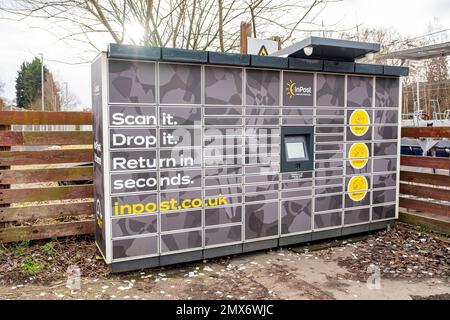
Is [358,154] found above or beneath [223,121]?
beneath

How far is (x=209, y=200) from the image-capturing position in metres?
5.00

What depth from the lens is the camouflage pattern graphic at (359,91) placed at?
5.97m

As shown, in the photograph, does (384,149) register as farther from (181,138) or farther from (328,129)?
(181,138)

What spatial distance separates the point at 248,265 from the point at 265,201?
0.88 meters

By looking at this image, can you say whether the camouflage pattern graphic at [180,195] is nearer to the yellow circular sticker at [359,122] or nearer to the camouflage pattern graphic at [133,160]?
the camouflage pattern graphic at [133,160]

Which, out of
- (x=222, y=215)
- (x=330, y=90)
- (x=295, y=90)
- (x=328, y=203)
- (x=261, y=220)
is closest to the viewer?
(x=222, y=215)

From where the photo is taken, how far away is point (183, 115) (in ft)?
15.7

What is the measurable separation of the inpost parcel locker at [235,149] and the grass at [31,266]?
726 mm

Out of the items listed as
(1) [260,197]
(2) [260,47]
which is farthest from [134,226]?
(2) [260,47]

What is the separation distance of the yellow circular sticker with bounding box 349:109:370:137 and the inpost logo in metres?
0.91

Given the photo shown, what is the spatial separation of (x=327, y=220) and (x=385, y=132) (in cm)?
175

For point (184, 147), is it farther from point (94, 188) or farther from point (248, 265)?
point (248, 265)

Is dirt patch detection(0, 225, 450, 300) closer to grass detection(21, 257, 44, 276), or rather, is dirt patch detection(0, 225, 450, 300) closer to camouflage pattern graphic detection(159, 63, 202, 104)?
grass detection(21, 257, 44, 276)
